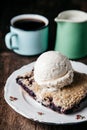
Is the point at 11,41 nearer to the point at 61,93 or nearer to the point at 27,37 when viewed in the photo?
the point at 27,37

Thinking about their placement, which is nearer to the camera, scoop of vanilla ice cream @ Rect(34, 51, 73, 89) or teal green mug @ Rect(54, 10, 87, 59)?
scoop of vanilla ice cream @ Rect(34, 51, 73, 89)

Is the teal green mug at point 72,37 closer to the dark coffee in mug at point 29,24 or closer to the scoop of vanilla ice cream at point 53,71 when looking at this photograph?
the dark coffee in mug at point 29,24

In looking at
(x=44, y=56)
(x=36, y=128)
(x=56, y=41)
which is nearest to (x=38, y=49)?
(x=56, y=41)

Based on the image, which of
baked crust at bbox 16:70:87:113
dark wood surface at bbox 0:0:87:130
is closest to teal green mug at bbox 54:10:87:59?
dark wood surface at bbox 0:0:87:130

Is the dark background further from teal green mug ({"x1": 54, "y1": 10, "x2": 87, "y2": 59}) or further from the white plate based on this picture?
the white plate

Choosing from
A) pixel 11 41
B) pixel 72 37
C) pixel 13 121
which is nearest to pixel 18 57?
pixel 11 41

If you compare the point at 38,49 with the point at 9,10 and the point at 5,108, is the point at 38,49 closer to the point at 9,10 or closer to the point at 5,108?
the point at 5,108
